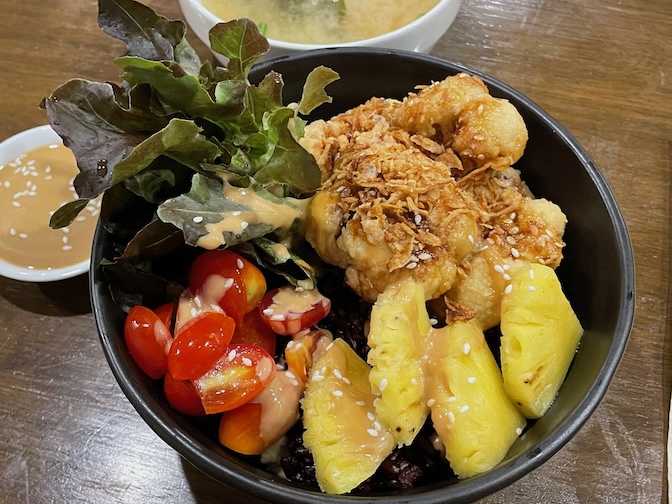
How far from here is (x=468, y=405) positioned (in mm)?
1027

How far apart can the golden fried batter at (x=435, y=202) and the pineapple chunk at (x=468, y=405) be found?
0.30 ft

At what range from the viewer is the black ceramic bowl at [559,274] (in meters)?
0.98

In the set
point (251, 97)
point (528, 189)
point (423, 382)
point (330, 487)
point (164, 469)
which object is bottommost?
point (164, 469)

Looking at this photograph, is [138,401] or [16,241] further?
[16,241]

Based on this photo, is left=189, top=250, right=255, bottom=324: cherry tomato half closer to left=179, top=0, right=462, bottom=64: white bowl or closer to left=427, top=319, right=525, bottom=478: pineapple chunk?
left=427, top=319, right=525, bottom=478: pineapple chunk

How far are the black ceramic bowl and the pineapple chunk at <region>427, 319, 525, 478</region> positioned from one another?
30 mm

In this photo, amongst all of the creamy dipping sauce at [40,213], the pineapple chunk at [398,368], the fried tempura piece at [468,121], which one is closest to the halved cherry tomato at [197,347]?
the pineapple chunk at [398,368]

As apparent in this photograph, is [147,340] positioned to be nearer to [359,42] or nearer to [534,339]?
[534,339]

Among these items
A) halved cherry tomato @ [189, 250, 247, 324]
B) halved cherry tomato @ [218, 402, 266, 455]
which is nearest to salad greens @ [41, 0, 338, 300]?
halved cherry tomato @ [189, 250, 247, 324]

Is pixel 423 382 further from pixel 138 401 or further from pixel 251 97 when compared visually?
pixel 251 97

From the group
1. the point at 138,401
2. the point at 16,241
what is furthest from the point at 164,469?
the point at 16,241

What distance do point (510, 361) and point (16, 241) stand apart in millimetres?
1331

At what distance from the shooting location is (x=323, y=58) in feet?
4.74

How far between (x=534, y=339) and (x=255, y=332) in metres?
0.50
